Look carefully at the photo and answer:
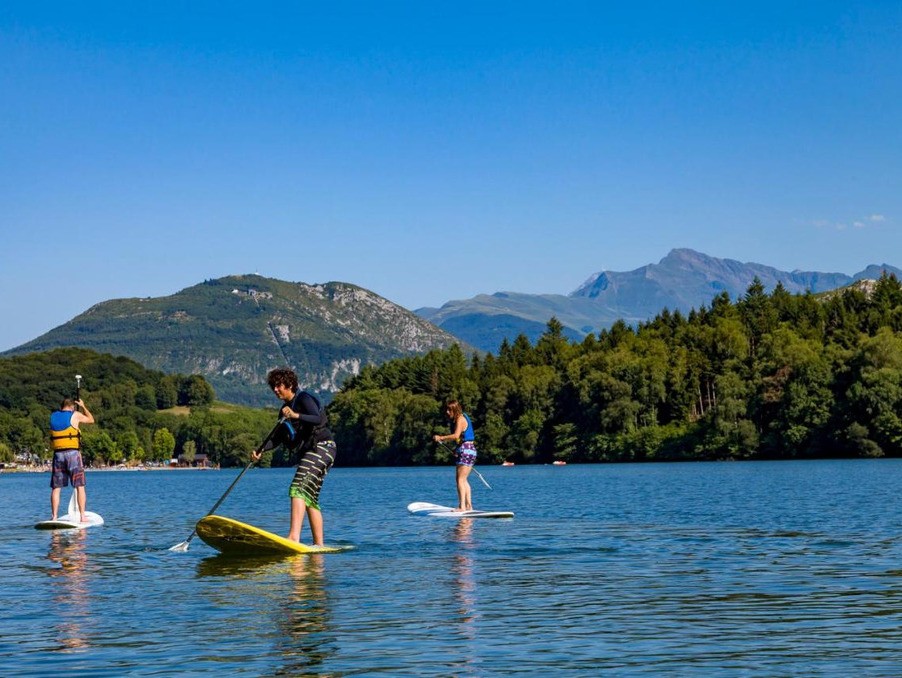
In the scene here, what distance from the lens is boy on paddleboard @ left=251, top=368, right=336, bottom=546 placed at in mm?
20406

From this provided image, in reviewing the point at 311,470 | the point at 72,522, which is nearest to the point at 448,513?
the point at 72,522

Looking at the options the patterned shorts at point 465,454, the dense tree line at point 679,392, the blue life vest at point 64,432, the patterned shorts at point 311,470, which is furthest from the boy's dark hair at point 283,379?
the dense tree line at point 679,392

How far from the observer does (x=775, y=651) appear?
12.1 metres

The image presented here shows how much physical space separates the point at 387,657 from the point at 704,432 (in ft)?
423

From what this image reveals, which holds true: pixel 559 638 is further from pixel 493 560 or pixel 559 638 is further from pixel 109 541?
pixel 109 541

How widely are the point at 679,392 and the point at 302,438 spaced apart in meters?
→ 130

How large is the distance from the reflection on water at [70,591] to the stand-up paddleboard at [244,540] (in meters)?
2.26

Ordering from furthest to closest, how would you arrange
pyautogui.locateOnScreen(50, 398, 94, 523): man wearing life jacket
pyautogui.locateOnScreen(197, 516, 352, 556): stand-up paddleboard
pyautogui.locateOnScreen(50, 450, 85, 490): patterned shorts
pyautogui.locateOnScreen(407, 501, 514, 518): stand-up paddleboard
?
1. pyautogui.locateOnScreen(407, 501, 514, 518): stand-up paddleboard
2. pyautogui.locateOnScreen(50, 450, 85, 490): patterned shorts
3. pyautogui.locateOnScreen(50, 398, 94, 523): man wearing life jacket
4. pyautogui.locateOnScreen(197, 516, 352, 556): stand-up paddleboard

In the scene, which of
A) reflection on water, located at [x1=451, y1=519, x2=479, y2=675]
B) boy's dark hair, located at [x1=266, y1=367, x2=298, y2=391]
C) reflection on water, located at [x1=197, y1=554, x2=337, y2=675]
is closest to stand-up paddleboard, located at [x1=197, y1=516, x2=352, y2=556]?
reflection on water, located at [x1=197, y1=554, x2=337, y2=675]

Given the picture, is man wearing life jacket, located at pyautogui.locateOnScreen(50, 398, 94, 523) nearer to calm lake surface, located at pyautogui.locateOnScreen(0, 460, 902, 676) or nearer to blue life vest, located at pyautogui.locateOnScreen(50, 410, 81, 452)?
blue life vest, located at pyautogui.locateOnScreen(50, 410, 81, 452)

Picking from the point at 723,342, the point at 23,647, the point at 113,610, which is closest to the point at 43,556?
the point at 113,610

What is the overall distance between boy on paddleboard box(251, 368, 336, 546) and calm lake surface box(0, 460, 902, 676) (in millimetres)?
1163

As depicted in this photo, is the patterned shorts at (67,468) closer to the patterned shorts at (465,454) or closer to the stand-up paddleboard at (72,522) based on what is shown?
the stand-up paddleboard at (72,522)

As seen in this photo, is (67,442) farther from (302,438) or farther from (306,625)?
(306,625)
